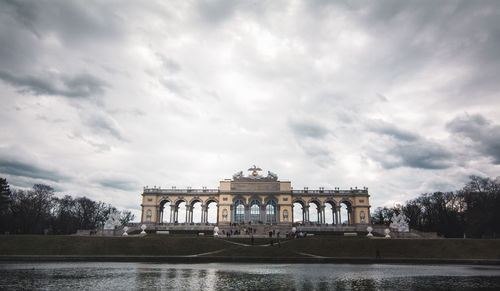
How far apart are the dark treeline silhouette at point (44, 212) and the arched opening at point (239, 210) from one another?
24373 mm

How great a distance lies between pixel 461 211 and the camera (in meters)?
70.4

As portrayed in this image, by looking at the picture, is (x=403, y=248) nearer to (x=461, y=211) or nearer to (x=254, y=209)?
(x=254, y=209)

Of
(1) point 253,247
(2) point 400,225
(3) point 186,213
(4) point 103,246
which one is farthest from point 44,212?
(2) point 400,225

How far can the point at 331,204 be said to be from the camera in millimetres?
73938

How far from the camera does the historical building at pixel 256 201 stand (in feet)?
231

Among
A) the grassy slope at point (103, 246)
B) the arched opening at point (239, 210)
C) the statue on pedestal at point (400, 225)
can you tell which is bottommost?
the grassy slope at point (103, 246)

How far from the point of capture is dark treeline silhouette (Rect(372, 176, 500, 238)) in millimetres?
54403

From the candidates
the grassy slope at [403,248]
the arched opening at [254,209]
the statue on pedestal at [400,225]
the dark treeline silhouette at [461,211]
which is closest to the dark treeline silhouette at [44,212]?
the arched opening at [254,209]

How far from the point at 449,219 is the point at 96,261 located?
226 feet

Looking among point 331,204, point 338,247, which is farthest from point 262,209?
point 338,247

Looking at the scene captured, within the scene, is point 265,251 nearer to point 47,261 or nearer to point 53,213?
point 47,261

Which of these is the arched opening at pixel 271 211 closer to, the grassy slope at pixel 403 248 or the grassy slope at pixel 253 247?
the grassy slope at pixel 253 247

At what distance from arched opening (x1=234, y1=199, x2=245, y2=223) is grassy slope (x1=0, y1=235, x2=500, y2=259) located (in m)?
32.0

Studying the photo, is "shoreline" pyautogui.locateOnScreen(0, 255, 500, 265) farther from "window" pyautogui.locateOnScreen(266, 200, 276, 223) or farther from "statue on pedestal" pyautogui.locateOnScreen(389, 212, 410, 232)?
"window" pyautogui.locateOnScreen(266, 200, 276, 223)
